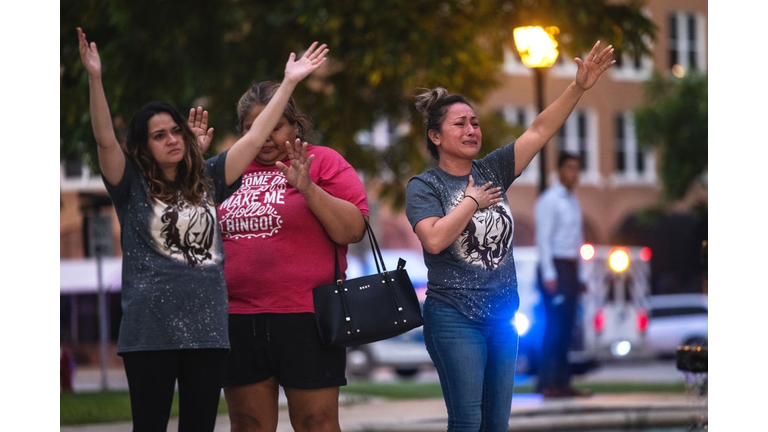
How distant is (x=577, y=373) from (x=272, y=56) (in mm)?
6802

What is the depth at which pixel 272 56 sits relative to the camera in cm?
1408

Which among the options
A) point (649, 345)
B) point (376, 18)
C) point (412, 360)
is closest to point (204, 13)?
point (376, 18)

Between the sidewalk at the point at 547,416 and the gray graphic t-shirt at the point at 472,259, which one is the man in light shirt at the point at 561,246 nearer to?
the sidewalk at the point at 547,416

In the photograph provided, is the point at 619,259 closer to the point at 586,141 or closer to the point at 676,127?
the point at 676,127

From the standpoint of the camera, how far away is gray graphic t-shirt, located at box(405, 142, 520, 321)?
4934 mm

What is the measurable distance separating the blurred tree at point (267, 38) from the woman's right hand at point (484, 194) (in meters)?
7.50

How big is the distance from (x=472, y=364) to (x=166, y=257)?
1.43m

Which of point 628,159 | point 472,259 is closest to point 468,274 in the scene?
point 472,259

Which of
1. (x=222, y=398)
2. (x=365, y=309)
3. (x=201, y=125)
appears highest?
(x=201, y=125)

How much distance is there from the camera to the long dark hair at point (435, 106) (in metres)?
5.25

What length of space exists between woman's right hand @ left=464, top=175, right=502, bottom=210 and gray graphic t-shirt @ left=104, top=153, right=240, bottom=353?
118cm

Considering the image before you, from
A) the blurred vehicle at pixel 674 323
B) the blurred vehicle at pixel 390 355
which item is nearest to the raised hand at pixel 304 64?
the blurred vehicle at pixel 390 355

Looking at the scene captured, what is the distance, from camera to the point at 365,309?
4.93m

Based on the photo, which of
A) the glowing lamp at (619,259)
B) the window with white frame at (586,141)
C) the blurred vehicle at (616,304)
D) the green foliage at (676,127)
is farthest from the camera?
the window with white frame at (586,141)
